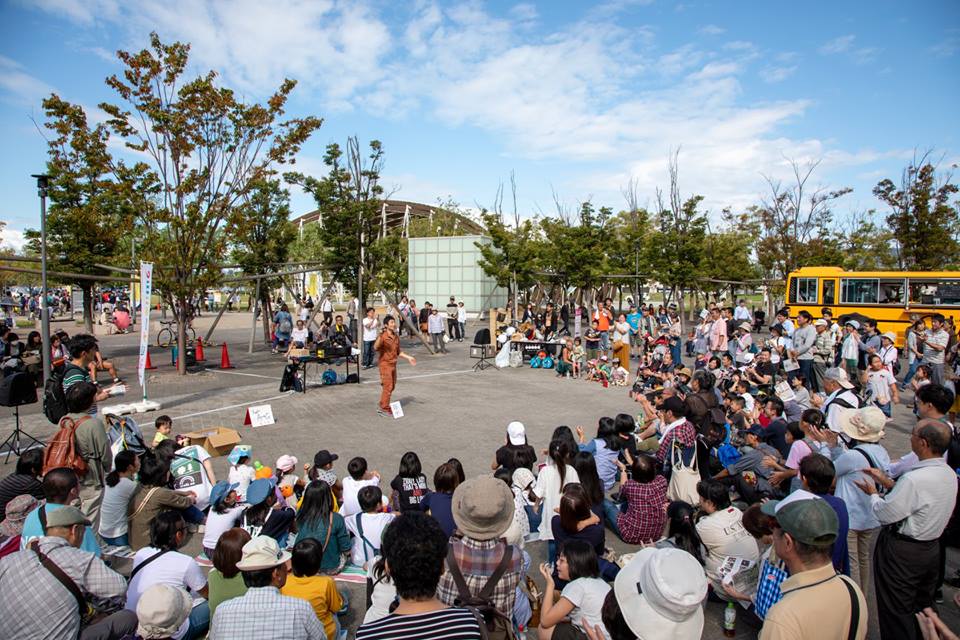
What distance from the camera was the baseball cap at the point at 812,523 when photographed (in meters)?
2.52

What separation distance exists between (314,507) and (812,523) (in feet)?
11.9

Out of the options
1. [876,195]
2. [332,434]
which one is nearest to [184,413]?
[332,434]

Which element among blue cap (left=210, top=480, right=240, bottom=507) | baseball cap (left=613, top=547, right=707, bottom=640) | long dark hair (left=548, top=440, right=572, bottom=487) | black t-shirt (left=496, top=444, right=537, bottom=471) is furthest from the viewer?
black t-shirt (left=496, top=444, right=537, bottom=471)

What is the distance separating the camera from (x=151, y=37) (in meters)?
14.0

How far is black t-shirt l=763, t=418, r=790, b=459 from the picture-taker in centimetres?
652

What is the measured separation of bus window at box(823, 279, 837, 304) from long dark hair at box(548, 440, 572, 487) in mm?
21555

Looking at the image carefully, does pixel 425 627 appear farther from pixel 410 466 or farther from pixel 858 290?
pixel 858 290


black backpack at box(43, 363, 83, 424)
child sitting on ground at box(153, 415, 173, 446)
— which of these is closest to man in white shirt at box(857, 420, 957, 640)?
child sitting on ground at box(153, 415, 173, 446)

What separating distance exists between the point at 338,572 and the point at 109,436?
3.47 m

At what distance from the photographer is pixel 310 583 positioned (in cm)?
356

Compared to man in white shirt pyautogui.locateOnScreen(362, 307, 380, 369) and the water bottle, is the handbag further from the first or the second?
man in white shirt pyautogui.locateOnScreen(362, 307, 380, 369)

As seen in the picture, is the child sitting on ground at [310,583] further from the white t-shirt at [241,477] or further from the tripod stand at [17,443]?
the tripod stand at [17,443]

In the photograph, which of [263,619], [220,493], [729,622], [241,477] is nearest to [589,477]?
[729,622]

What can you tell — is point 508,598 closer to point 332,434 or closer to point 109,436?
point 109,436
